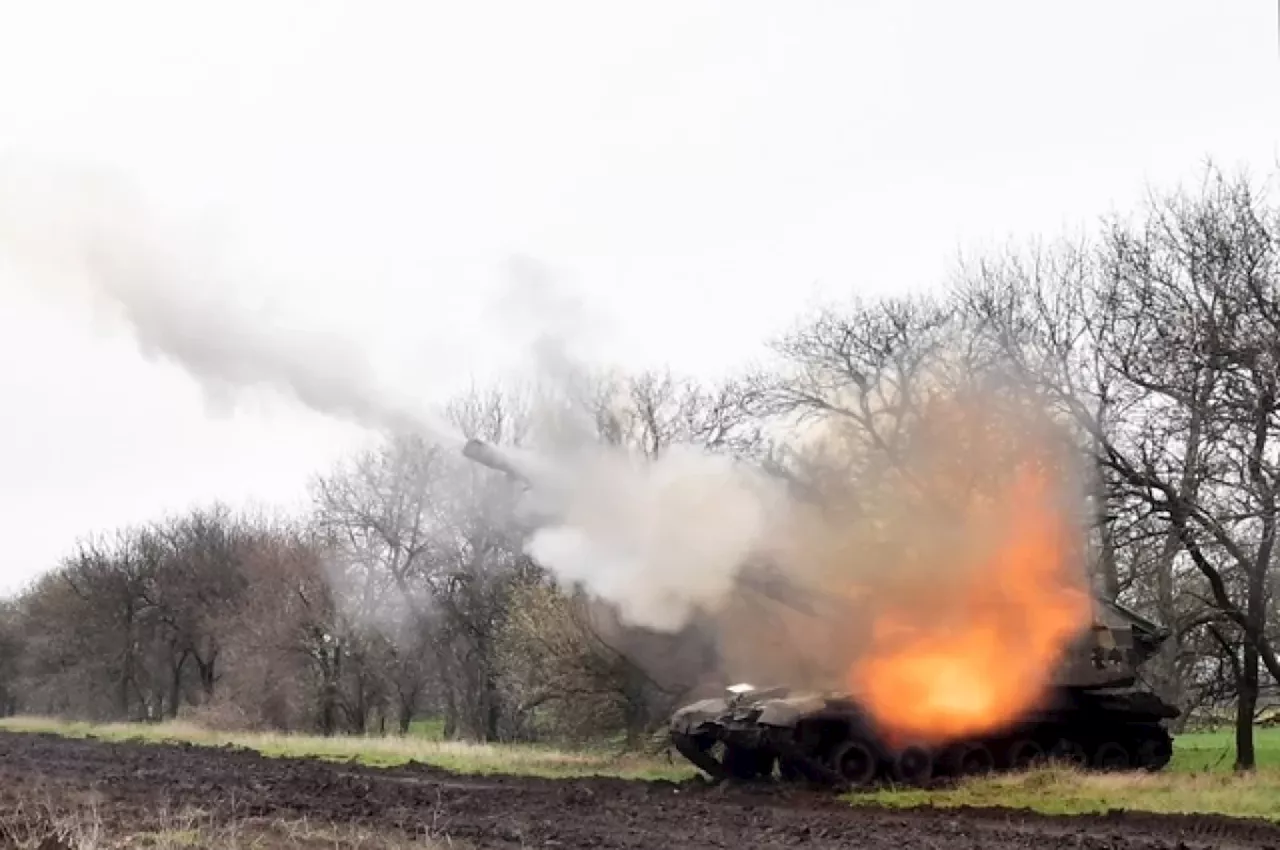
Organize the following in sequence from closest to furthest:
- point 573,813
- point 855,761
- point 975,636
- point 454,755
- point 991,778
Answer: point 573,813 → point 991,778 → point 855,761 → point 975,636 → point 454,755

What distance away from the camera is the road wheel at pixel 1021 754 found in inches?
811

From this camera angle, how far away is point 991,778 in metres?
19.2

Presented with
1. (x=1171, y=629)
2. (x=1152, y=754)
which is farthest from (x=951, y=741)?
(x=1171, y=629)

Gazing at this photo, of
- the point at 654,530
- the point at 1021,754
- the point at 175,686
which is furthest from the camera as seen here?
the point at 175,686

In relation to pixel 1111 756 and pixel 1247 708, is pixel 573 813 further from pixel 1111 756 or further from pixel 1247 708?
pixel 1247 708

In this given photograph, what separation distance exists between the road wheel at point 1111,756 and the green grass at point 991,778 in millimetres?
821

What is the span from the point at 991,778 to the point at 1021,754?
1.87 metres

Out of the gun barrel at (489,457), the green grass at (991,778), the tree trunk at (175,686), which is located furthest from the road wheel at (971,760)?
the tree trunk at (175,686)

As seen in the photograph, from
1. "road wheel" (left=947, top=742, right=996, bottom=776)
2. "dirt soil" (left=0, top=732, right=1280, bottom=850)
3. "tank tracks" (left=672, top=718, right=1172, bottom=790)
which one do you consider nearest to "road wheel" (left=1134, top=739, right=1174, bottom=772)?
"tank tracks" (left=672, top=718, right=1172, bottom=790)

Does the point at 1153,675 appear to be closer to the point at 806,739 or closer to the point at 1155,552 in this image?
the point at 1155,552

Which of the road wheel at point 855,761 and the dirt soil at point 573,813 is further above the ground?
the road wheel at point 855,761

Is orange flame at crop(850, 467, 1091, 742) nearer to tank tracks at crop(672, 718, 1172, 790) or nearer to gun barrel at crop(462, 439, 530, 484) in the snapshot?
tank tracks at crop(672, 718, 1172, 790)

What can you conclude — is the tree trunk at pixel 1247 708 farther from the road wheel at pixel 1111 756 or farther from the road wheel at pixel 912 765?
the road wheel at pixel 912 765

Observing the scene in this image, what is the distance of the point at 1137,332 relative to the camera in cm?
2234
